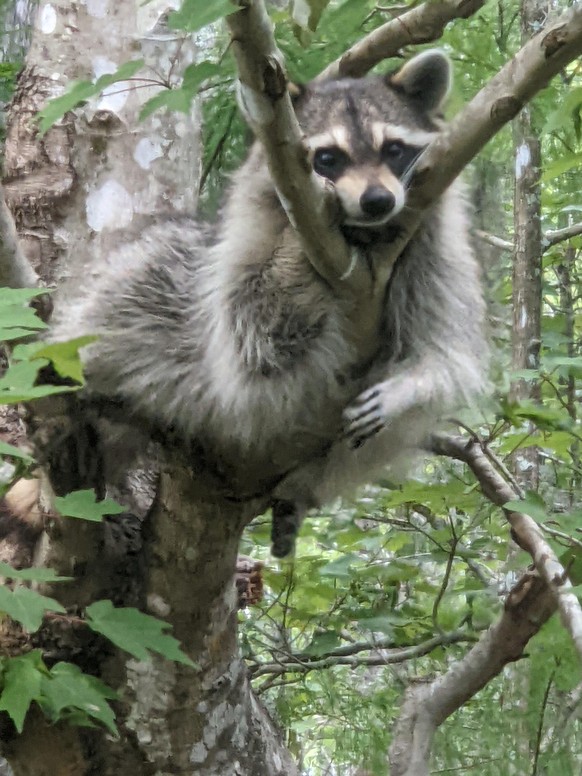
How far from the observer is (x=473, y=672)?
1.65m

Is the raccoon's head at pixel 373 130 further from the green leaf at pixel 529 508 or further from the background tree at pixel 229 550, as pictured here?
the green leaf at pixel 529 508

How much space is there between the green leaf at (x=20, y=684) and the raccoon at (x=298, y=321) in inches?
20.6

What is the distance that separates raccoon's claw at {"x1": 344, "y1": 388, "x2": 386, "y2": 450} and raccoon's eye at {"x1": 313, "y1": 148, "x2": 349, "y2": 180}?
0.39 meters

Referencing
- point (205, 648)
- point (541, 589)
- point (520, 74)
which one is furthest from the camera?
point (205, 648)

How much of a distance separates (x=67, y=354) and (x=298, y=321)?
2.58 feet

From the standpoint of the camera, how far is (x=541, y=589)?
1.60m

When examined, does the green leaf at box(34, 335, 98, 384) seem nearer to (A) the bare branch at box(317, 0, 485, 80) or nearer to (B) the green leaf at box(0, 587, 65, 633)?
(B) the green leaf at box(0, 587, 65, 633)

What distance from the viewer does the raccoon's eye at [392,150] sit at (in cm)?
160

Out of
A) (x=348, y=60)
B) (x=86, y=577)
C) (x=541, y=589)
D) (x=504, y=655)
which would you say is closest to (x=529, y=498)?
(x=541, y=589)

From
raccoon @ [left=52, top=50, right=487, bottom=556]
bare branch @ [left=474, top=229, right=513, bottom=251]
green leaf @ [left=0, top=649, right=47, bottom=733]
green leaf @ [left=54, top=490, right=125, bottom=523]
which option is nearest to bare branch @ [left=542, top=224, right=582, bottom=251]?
bare branch @ [left=474, top=229, right=513, bottom=251]

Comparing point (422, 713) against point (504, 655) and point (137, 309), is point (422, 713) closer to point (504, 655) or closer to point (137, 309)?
point (504, 655)

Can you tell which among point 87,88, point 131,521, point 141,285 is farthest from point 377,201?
point 131,521

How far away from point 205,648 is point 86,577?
27cm

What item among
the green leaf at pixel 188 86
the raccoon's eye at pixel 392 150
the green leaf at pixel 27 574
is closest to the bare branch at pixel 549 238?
the raccoon's eye at pixel 392 150
